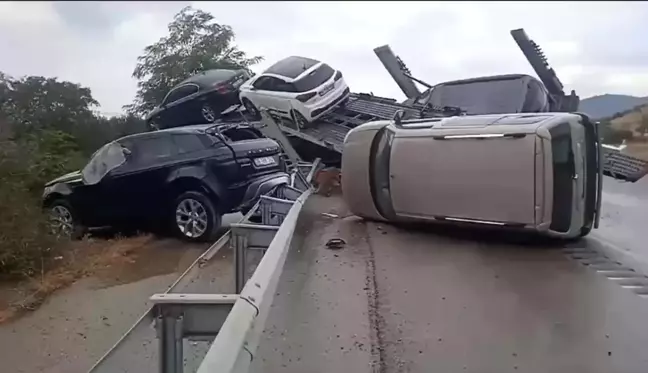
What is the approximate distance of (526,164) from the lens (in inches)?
249

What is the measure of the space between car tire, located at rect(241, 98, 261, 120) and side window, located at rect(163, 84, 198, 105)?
1.37m

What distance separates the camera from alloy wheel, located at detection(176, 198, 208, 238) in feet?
26.8

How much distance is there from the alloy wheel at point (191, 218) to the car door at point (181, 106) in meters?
1.06

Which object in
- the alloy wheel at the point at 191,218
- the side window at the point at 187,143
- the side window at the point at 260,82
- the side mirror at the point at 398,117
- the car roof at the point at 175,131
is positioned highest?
the side window at the point at 260,82

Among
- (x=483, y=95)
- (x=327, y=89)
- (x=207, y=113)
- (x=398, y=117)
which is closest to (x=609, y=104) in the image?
(x=483, y=95)

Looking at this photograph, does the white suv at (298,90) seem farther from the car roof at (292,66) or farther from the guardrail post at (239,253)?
the guardrail post at (239,253)

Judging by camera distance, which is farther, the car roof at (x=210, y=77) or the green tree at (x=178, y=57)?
the car roof at (x=210, y=77)

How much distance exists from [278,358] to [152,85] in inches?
145

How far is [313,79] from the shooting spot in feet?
32.1

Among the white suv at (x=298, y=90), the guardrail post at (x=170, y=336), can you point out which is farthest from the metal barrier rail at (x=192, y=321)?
the white suv at (x=298, y=90)

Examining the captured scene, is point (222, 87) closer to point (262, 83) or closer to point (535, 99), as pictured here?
point (262, 83)

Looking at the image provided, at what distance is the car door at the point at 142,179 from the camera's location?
7.70 metres

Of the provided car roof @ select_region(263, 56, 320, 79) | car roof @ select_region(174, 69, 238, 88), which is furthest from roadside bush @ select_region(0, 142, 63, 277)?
car roof @ select_region(263, 56, 320, 79)

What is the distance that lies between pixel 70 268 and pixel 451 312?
3953 mm
